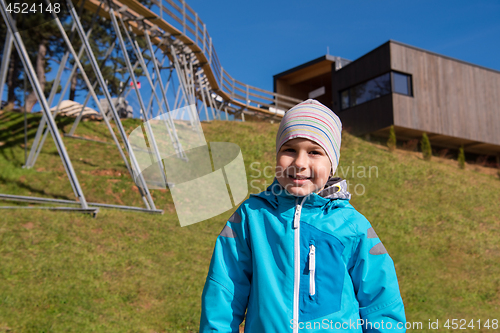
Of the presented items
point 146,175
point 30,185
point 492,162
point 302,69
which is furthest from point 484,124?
point 30,185

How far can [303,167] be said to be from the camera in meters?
1.72

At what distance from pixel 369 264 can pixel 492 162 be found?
Result: 25.5 metres

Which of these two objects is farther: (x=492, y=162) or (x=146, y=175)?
(x=492, y=162)

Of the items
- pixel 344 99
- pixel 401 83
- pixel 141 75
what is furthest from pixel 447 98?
pixel 141 75

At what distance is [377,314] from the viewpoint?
161cm

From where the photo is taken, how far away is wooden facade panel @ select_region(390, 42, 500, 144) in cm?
1984

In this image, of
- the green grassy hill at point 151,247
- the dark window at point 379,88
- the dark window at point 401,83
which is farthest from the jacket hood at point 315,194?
the dark window at point 401,83

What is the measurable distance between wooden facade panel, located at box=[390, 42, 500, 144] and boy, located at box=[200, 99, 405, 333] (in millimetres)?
18752

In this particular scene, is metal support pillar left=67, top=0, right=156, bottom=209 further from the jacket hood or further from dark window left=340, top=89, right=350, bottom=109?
dark window left=340, top=89, right=350, bottom=109

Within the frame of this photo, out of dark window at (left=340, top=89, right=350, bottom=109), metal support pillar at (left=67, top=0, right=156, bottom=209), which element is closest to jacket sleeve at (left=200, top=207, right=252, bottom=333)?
metal support pillar at (left=67, top=0, right=156, bottom=209)

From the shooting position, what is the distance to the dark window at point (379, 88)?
19.8m

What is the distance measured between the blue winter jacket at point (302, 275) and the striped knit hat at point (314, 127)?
0.85ft

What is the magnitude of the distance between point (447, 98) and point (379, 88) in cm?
401

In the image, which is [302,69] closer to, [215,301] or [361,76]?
[361,76]
